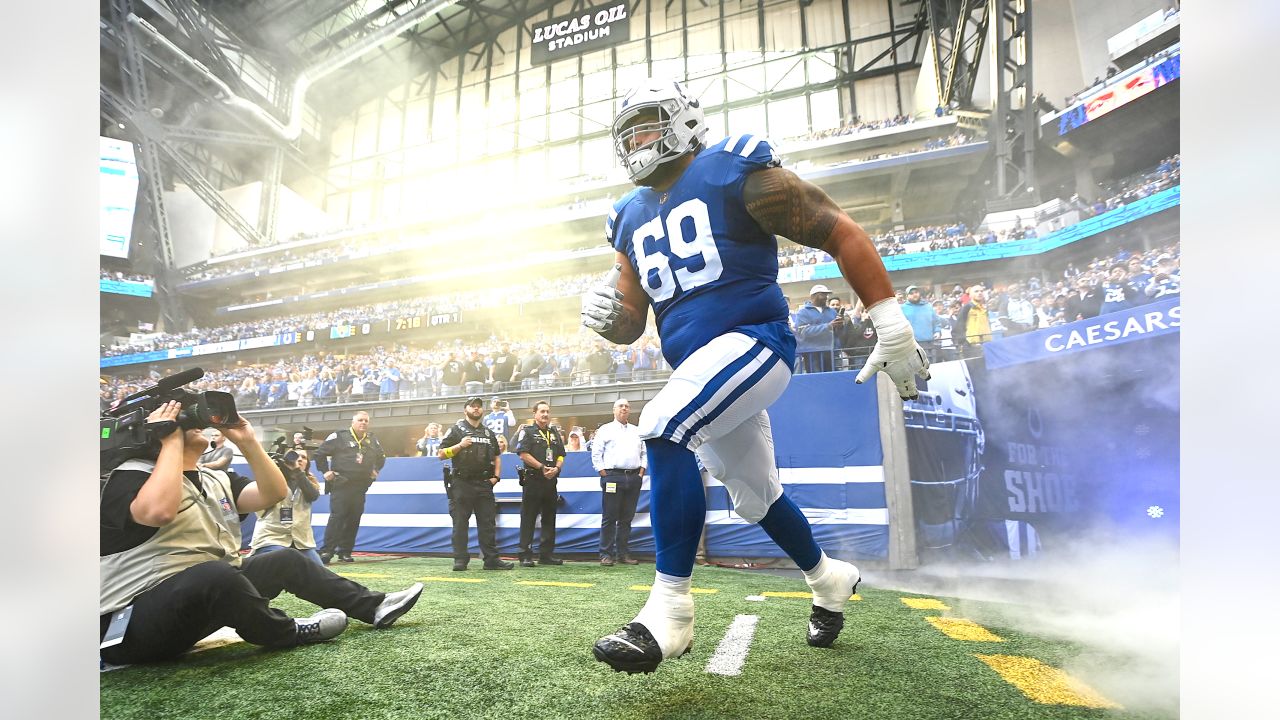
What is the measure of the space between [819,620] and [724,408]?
65cm

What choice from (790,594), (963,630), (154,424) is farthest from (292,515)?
(963,630)

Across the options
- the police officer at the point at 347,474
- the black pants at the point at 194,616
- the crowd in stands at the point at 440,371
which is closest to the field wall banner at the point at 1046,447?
the crowd in stands at the point at 440,371

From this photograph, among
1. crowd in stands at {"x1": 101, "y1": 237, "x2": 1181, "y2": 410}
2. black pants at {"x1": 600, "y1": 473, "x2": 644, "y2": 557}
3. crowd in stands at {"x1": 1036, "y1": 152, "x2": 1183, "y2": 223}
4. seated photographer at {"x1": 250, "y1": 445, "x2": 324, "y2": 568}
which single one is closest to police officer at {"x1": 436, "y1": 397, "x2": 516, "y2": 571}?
crowd in stands at {"x1": 101, "y1": 237, "x2": 1181, "y2": 410}

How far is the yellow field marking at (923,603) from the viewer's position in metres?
1.88

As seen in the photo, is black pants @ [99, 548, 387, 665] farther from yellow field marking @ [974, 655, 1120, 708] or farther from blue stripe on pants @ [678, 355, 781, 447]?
yellow field marking @ [974, 655, 1120, 708]

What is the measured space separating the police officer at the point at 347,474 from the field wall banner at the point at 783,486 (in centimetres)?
14

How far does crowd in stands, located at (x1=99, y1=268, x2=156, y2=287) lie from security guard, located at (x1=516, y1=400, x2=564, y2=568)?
1.75 m

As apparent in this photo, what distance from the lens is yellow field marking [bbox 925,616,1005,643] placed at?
4.66 feet

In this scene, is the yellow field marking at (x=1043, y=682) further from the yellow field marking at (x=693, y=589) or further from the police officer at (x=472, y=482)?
the police officer at (x=472, y=482)

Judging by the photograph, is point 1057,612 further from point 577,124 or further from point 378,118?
point 378,118

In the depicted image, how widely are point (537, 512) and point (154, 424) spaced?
217 centimetres

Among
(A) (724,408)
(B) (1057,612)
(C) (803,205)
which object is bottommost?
(B) (1057,612)

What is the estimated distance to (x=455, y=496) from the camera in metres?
3.11
